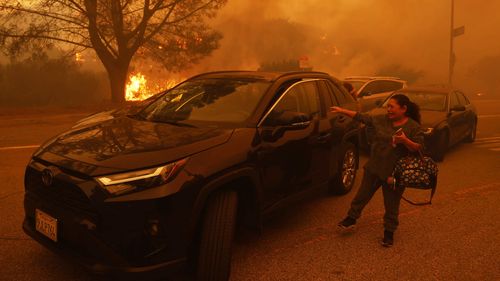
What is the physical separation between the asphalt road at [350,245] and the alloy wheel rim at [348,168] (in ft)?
0.72

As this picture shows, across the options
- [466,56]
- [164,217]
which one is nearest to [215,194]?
[164,217]

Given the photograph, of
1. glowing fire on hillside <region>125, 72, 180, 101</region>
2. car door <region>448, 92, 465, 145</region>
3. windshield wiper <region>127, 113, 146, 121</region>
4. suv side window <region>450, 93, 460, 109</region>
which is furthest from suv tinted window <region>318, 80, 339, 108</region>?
glowing fire on hillside <region>125, 72, 180, 101</region>

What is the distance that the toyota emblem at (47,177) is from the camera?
2.64 metres

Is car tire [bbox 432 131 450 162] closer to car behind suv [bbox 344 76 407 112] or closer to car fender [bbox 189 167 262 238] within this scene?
car behind suv [bbox 344 76 407 112]

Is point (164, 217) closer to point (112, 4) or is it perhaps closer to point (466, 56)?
point (112, 4)

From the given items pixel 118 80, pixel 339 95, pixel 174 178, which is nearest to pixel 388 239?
pixel 339 95

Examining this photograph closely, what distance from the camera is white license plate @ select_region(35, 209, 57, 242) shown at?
2668 millimetres

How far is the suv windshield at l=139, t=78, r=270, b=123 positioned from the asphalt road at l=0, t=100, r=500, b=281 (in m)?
1.16

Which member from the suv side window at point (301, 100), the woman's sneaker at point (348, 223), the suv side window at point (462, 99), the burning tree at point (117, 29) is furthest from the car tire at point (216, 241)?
the burning tree at point (117, 29)

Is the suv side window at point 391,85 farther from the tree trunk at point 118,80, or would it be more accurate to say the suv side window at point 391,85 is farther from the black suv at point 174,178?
the tree trunk at point 118,80

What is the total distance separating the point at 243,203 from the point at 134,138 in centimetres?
96

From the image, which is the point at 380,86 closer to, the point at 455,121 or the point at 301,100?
the point at 455,121

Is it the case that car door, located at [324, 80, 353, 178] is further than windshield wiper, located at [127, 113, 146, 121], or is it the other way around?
car door, located at [324, 80, 353, 178]

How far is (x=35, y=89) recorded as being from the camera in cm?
5253
